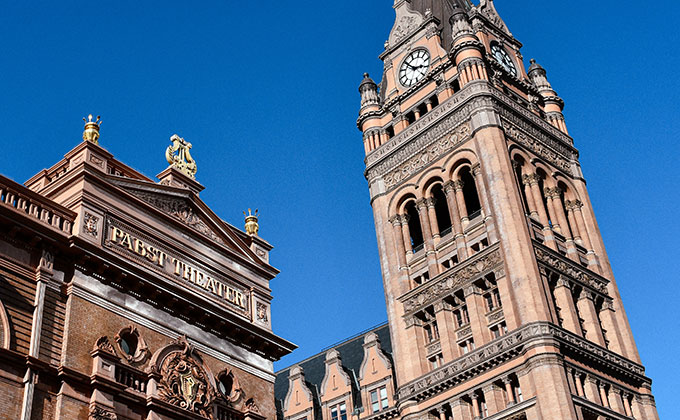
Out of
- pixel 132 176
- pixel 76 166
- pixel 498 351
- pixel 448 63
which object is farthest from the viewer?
pixel 448 63

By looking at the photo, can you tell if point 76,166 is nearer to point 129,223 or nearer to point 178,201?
point 129,223

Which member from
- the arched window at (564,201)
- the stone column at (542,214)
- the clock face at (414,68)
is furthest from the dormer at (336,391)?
the clock face at (414,68)

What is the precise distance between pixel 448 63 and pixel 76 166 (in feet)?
156

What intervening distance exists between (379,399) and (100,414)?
42.8 m

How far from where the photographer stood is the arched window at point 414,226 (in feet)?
235

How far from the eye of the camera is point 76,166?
30.7 meters

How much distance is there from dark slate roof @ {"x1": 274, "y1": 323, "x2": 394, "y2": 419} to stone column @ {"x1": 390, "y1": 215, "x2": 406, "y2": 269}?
26.3 ft

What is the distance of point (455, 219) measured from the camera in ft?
217

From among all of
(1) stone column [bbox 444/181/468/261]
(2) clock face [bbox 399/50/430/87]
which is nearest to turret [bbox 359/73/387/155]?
(2) clock face [bbox 399/50/430/87]

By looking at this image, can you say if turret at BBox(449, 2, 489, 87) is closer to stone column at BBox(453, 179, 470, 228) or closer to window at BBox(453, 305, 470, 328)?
stone column at BBox(453, 179, 470, 228)

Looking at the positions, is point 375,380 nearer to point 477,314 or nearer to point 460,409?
point 460,409

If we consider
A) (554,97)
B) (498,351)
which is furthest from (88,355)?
(554,97)

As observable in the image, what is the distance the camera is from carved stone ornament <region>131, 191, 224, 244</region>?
33.3 metres

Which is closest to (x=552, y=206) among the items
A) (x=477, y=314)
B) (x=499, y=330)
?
(x=477, y=314)
